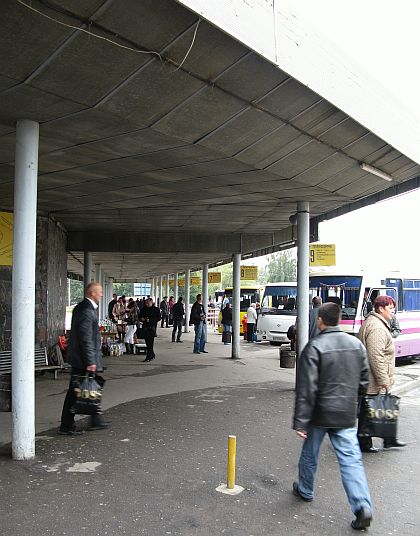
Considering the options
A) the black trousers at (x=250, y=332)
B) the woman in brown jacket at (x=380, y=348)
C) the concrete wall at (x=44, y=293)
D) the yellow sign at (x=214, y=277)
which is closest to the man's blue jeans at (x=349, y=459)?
the woman in brown jacket at (x=380, y=348)

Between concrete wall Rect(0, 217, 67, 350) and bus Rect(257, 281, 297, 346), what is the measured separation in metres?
10.3

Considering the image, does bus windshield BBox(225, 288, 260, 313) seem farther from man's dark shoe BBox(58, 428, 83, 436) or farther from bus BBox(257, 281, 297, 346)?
man's dark shoe BBox(58, 428, 83, 436)

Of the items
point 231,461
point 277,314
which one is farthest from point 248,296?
point 231,461

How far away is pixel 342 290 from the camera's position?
16797 millimetres

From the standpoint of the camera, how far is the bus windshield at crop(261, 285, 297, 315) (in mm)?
22812

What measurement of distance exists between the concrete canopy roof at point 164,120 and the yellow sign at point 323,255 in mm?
7624

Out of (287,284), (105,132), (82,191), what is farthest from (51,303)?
(287,284)

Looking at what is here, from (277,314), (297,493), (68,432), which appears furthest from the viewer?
(277,314)

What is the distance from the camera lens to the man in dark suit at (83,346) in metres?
6.71

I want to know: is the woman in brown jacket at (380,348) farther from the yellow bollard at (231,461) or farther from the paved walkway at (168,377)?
the paved walkway at (168,377)

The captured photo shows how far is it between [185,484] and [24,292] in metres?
2.62

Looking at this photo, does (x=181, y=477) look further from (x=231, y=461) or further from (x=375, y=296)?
(x=375, y=296)

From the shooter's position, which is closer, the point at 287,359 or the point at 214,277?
the point at 287,359

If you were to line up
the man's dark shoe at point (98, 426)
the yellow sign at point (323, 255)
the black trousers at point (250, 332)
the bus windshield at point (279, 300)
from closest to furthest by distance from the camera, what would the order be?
the man's dark shoe at point (98, 426) → the yellow sign at point (323, 255) → the bus windshield at point (279, 300) → the black trousers at point (250, 332)
